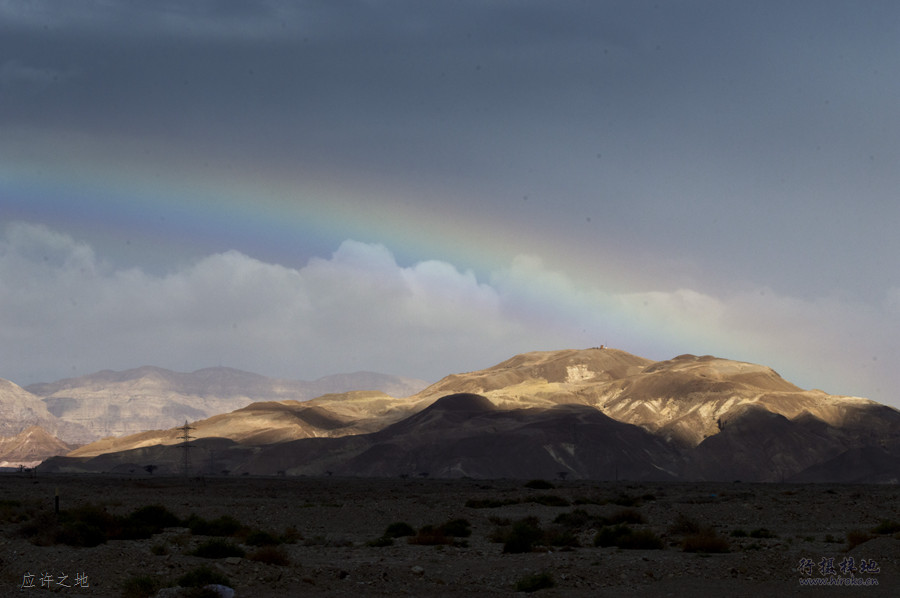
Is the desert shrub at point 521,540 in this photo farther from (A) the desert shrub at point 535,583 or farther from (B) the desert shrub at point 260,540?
(B) the desert shrub at point 260,540

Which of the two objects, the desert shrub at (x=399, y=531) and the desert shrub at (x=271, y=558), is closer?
the desert shrub at (x=271, y=558)

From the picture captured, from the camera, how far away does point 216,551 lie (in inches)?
1010

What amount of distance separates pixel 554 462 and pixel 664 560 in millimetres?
166604

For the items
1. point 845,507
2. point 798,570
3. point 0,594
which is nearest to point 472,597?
point 798,570

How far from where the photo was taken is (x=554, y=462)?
189500 mm

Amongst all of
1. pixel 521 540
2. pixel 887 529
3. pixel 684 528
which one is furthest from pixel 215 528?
pixel 887 529

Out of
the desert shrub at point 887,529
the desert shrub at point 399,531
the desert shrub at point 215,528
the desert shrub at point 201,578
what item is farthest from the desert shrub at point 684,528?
the desert shrub at point 201,578

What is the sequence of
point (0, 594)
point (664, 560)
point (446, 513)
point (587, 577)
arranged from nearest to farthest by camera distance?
point (0, 594)
point (587, 577)
point (664, 560)
point (446, 513)

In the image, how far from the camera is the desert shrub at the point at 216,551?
25531 mm

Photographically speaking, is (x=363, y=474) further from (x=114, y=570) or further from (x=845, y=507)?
(x=114, y=570)

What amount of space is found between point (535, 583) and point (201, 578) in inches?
321

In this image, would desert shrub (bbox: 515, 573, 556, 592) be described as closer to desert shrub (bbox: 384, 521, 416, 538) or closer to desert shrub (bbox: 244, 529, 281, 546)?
desert shrub (bbox: 244, 529, 281, 546)

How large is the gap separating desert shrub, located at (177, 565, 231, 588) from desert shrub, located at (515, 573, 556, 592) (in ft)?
23.6

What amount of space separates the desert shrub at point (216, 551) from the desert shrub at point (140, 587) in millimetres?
4385
